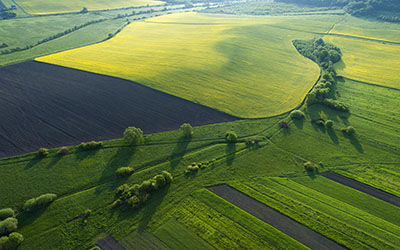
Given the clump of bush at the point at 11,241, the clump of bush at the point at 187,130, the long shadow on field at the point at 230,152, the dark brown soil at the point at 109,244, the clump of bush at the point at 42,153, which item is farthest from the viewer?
the clump of bush at the point at 187,130

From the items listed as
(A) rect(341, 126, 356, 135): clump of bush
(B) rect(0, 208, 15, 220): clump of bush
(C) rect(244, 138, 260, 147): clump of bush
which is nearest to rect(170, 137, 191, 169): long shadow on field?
(C) rect(244, 138, 260, 147): clump of bush

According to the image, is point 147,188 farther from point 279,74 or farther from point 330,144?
point 279,74

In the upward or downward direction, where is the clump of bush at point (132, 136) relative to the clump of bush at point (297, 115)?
upward

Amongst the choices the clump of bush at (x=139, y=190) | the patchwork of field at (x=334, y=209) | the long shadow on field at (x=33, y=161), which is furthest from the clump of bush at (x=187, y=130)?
the long shadow on field at (x=33, y=161)

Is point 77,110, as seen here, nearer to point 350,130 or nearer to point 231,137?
point 231,137

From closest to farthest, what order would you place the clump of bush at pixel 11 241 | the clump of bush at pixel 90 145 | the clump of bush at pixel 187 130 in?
the clump of bush at pixel 11 241 → the clump of bush at pixel 90 145 → the clump of bush at pixel 187 130

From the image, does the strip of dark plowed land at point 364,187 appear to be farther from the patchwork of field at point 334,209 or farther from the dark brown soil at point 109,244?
the dark brown soil at point 109,244

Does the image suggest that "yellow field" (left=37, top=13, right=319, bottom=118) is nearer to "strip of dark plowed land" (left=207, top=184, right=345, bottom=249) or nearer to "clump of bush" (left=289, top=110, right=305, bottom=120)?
"clump of bush" (left=289, top=110, right=305, bottom=120)
